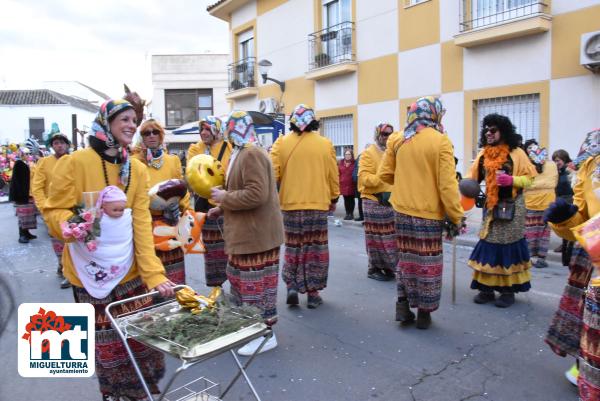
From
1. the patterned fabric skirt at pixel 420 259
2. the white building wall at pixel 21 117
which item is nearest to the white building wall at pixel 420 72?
the patterned fabric skirt at pixel 420 259

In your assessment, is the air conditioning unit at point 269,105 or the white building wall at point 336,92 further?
the air conditioning unit at point 269,105

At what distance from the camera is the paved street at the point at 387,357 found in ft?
11.9

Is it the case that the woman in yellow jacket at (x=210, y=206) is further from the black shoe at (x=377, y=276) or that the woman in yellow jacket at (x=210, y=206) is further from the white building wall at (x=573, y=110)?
the white building wall at (x=573, y=110)

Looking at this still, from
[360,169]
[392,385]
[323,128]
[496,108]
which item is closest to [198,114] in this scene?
[323,128]

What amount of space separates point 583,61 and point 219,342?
929 cm

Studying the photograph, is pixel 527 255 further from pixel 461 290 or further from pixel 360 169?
pixel 360 169

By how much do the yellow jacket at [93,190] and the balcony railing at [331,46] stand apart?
12459 millimetres

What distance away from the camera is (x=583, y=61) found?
915cm

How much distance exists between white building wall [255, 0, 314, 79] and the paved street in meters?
11.9

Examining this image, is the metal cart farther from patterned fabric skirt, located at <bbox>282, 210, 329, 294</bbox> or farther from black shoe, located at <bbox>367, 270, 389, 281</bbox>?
black shoe, located at <bbox>367, 270, 389, 281</bbox>

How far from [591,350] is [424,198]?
6.72 feet

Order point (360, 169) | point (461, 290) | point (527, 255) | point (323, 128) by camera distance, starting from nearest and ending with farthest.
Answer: point (527, 255)
point (461, 290)
point (360, 169)
point (323, 128)

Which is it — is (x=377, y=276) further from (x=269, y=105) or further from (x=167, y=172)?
(x=269, y=105)

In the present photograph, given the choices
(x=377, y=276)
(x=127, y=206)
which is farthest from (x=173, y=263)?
(x=377, y=276)
